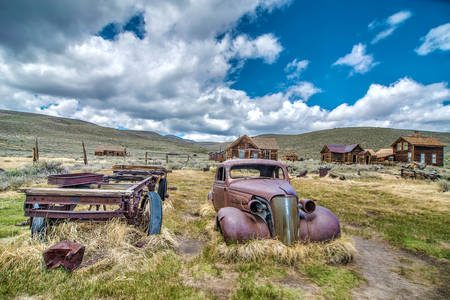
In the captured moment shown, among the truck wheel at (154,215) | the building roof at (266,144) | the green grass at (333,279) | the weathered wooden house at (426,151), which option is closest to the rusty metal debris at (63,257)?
the truck wheel at (154,215)

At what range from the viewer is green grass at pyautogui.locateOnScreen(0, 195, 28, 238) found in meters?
4.45

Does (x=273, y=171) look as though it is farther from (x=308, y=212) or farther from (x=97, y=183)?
(x=97, y=183)

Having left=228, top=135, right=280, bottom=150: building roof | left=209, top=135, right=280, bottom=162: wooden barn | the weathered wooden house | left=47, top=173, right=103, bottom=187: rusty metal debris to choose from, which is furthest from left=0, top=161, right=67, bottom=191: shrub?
the weathered wooden house

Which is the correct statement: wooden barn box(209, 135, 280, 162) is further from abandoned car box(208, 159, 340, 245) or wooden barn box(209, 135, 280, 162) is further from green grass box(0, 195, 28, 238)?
abandoned car box(208, 159, 340, 245)

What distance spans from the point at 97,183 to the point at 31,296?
3383 mm

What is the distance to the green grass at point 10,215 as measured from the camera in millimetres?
4445

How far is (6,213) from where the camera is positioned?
5699mm

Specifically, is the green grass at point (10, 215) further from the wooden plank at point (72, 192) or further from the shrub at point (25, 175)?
the shrub at point (25, 175)

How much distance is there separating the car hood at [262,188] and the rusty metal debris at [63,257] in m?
2.97

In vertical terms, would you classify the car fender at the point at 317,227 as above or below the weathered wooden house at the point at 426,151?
below

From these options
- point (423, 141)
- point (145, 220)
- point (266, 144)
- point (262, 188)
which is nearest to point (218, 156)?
point (266, 144)

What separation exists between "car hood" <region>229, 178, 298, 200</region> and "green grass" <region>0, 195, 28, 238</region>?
4.55 metres

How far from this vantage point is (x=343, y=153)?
137 ft

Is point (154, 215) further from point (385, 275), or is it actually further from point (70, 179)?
point (385, 275)
